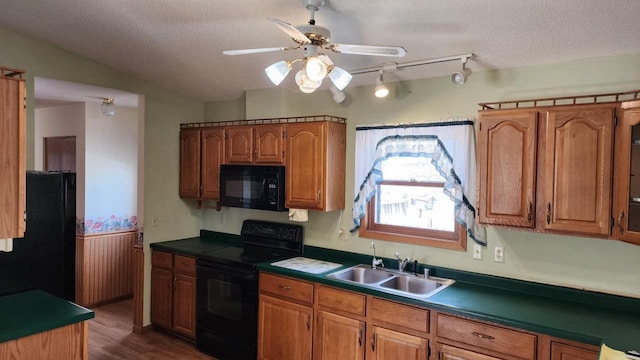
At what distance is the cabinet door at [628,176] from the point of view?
81.7 inches

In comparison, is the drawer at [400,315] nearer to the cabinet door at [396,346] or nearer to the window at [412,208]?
the cabinet door at [396,346]

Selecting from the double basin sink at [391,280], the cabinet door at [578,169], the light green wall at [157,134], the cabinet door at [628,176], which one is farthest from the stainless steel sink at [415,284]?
the light green wall at [157,134]

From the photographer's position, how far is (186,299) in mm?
3977

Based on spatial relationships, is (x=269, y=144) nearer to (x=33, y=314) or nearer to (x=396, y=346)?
(x=396, y=346)

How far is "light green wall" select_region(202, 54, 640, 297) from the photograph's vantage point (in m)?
2.46

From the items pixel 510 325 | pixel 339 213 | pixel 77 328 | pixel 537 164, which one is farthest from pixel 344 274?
pixel 77 328

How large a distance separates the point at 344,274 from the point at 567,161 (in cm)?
170

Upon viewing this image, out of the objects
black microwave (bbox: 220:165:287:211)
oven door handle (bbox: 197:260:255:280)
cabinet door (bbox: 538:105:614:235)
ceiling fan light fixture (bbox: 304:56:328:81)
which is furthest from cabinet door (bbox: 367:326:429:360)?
ceiling fan light fixture (bbox: 304:56:328:81)

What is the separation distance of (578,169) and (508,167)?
36 centimetres

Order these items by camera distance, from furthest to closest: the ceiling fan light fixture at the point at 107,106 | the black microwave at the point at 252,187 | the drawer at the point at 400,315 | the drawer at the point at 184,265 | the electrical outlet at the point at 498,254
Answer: the ceiling fan light fixture at the point at 107,106 → the drawer at the point at 184,265 → the black microwave at the point at 252,187 → the electrical outlet at the point at 498,254 → the drawer at the point at 400,315

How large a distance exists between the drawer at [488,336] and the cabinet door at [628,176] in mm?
721

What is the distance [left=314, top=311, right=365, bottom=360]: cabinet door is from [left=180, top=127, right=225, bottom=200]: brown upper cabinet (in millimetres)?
1724

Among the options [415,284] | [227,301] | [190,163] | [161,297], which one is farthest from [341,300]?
[190,163]

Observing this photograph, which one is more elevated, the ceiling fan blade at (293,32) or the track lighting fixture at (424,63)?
the track lighting fixture at (424,63)
